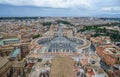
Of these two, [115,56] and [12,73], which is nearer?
[12,73]

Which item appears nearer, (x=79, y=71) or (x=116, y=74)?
(x=79, y=71)

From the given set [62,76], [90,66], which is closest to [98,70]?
[90,66]

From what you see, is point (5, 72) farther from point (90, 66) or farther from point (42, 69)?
point (90, 66)

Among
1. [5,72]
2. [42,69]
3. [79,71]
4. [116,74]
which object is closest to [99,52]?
[116,74]

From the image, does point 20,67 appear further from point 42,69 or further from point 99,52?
point 99,52

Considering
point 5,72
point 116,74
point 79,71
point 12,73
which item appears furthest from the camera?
Result: point 12,73

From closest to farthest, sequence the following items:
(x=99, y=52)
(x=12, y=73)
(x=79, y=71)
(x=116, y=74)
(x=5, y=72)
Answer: (x=79, y=71), (x=116, y=74), (x=5, y=72), (x=12, y=73), (x=99, y=52)

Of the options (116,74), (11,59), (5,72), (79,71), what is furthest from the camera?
(11,59)

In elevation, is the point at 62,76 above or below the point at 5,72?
above

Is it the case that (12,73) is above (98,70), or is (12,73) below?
below
